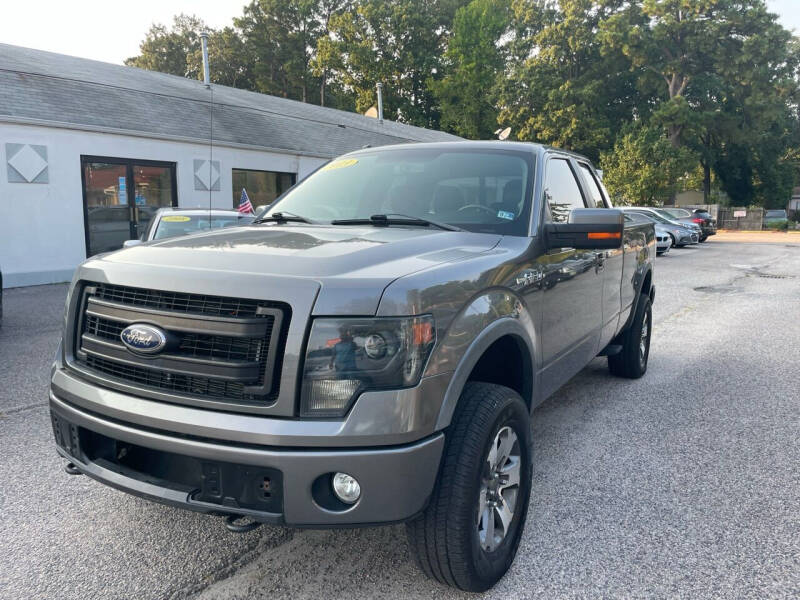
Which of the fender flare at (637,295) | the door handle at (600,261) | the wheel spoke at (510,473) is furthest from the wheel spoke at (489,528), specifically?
the fender flare at (637,295)

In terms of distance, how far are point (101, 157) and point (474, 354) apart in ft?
44.3

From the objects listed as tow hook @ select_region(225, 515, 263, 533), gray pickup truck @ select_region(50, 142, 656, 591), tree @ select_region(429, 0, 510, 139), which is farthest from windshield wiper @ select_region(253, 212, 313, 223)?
tree @ select_region(429, 0, 510, 139)

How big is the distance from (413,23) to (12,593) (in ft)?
185

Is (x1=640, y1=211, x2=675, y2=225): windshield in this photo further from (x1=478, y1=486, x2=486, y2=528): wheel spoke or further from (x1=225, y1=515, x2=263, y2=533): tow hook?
(x1=225, y1=515, x2=263, y2=533): tow hook

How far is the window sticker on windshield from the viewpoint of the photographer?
4.11 metres

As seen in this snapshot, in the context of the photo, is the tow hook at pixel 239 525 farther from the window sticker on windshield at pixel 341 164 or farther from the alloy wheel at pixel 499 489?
the window sticker on windshield at pixel 341 164

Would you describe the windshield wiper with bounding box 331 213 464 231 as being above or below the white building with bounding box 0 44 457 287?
below

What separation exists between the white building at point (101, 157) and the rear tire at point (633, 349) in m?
8.55

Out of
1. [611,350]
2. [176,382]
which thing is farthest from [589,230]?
[611,350]

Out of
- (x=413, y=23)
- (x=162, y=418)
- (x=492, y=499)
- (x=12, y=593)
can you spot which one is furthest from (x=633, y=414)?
(x=413, y=23)

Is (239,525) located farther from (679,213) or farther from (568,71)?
(568,71)

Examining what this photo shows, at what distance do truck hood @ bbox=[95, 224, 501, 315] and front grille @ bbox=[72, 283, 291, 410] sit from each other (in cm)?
10

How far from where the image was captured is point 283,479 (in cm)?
205

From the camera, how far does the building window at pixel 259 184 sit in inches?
664
